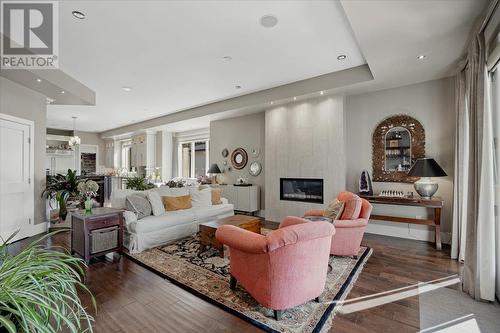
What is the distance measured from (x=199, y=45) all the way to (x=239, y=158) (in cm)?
390

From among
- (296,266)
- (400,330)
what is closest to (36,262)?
(296,266)

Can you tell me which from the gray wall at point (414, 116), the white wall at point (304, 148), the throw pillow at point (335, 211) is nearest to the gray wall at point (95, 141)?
the white wall at point (304, 148)

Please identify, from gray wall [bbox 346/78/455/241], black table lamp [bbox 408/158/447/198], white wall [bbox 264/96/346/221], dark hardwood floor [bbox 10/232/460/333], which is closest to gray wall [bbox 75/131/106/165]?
white wall [bbox 264/96/346/221]

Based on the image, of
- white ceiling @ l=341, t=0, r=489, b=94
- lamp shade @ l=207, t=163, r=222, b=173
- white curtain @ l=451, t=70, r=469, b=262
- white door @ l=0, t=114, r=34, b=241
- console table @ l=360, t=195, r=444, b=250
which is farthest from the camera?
lamp shade @ l=207, t=163, r=222, b=173

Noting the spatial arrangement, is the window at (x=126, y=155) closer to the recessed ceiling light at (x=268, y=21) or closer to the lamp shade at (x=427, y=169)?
the recessed ceiling light at (x=268, y=21)

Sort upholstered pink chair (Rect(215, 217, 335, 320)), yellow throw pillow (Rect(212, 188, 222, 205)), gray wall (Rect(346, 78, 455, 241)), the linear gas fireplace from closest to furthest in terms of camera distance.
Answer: upholstered pink chair (Rect(215, 217, 335, 320)) → gray wall (Rect(346, 78, 455, 241)) → the linear gas fireplace → yellow throw pillow (Rect(212, 188, 222, 205))

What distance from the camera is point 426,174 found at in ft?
12.5

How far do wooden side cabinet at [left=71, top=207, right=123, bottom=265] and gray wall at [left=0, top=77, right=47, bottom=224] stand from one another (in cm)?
234

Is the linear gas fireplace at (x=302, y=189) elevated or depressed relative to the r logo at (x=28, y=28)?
→ depressed

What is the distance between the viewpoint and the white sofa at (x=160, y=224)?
3.71 meters

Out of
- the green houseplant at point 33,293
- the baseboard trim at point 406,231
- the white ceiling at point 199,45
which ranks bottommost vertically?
the baseboard trim at point 406,231

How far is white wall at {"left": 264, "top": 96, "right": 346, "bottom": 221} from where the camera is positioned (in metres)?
4.81

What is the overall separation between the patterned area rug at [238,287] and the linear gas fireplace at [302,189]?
154 cm

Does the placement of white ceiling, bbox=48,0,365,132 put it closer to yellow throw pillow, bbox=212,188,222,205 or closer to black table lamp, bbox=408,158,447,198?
black table lamp, bbox=408,158,447,198
